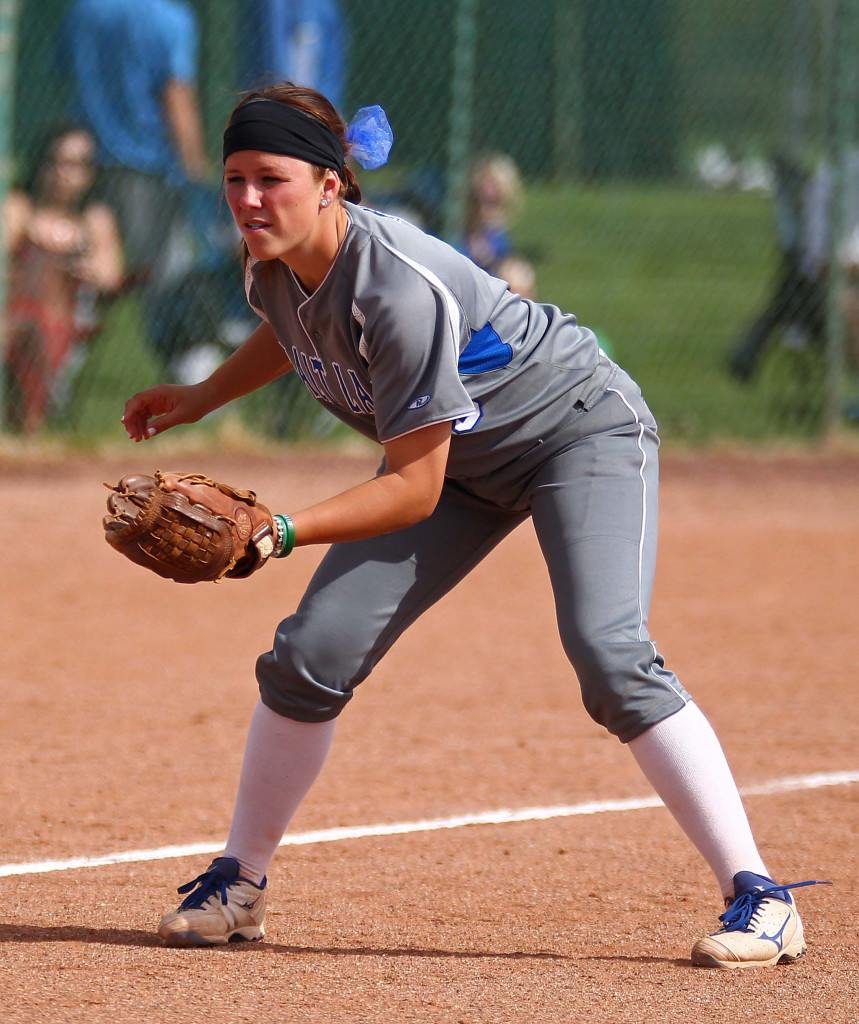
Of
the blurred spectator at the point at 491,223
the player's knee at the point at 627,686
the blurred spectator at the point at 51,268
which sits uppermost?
the player's knee at the point at 627,686

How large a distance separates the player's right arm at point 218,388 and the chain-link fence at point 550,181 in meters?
5.21

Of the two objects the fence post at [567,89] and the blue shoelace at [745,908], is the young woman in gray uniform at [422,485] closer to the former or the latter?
the blue shoelace at [745,908]

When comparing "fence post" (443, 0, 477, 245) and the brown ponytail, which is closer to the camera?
the brown ponytail

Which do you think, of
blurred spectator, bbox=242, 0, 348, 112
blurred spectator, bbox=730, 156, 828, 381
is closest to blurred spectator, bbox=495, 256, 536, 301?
blurred spectator, bbox=242, 0, 348, 112

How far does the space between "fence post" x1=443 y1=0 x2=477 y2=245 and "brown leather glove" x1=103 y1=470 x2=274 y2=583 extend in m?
6.68

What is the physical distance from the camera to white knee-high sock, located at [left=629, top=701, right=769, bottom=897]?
9.40 feet

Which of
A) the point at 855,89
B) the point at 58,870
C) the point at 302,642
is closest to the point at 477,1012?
the point at 302,642

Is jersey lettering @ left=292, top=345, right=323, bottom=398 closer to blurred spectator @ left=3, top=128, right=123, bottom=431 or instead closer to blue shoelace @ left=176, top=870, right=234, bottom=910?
blue shoelace @ left=176, top=870, right=234, bottom=910

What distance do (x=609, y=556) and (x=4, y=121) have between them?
6.35 meters

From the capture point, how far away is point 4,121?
8289mm

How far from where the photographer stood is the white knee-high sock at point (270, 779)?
10.1ft

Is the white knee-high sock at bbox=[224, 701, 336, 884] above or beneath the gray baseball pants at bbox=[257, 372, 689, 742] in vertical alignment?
beneath

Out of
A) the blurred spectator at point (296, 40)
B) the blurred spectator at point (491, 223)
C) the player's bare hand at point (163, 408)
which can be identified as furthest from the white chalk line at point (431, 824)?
the blurred spectator at point (296, 40)

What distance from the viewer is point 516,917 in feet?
10.6
